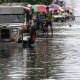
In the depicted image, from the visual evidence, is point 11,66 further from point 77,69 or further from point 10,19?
point 10,19

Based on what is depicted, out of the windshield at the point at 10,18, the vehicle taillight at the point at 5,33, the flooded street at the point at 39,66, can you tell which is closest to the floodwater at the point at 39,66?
the flooded street at the point at 39,66

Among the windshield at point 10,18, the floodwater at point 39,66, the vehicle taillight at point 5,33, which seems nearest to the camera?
the floodwater at point 39,66

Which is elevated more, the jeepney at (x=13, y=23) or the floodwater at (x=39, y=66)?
the floodwater at (x=39, y=66)

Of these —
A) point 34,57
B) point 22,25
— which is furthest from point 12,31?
point 34,57

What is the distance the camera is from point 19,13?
34375mm

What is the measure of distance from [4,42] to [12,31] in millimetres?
674

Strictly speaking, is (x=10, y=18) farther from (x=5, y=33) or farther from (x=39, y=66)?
(x=39, y=66)

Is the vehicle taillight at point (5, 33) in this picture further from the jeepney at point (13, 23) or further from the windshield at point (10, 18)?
the windshield at point (10, 18)

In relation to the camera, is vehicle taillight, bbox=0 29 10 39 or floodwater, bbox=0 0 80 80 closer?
floodwater, bbox=0 0 80 80

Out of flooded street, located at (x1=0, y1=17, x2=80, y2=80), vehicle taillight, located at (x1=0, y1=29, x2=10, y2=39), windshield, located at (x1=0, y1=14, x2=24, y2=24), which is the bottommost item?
windshield, located at (x1=0, y1=14, x2=24, y2=24)

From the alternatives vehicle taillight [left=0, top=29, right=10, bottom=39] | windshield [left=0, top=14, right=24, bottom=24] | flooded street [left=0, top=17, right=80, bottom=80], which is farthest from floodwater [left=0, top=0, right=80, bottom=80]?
windshield [left=0, top=14, right=24, bottom=24]

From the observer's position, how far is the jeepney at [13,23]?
30.4 meters

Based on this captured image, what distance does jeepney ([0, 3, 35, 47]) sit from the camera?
30.4 m

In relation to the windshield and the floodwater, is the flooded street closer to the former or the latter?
the floodwater
